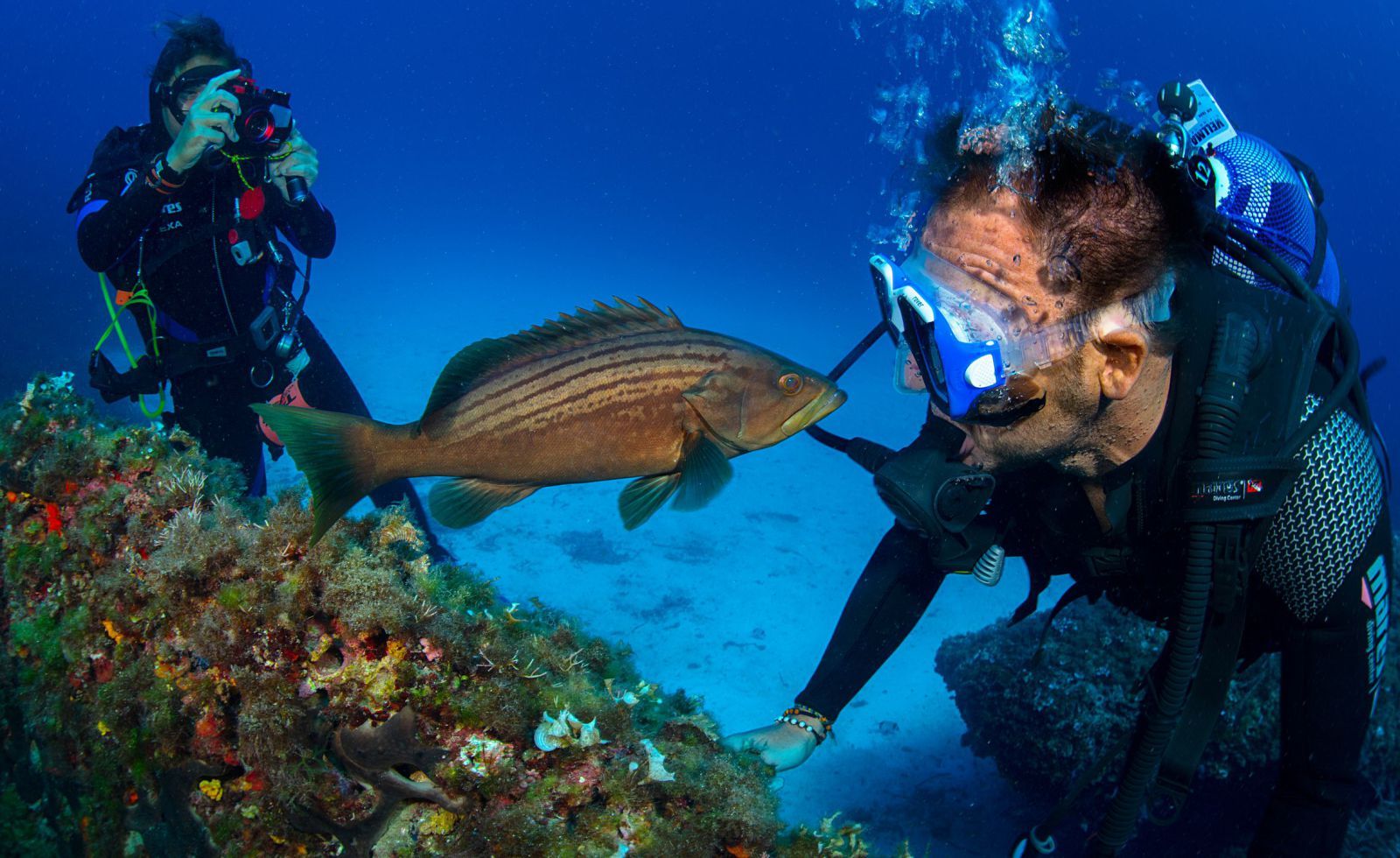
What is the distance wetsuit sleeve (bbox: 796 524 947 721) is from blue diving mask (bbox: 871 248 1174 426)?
1.22 metres

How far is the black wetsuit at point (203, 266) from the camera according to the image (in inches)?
182

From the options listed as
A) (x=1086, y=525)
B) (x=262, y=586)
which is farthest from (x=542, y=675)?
(x=1086, y=525)

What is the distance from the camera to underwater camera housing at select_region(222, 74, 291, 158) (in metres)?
4.36

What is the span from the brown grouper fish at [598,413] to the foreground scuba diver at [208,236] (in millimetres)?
2585

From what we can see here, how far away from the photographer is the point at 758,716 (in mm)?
7125

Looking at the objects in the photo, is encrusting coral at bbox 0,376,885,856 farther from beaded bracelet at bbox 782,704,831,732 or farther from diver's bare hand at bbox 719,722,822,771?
beaded bracelet at bbox 782,704,831,732

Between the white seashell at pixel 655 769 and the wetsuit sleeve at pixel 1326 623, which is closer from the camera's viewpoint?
the white seashell at pixel 655 769

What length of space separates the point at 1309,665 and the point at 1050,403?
4.66ft

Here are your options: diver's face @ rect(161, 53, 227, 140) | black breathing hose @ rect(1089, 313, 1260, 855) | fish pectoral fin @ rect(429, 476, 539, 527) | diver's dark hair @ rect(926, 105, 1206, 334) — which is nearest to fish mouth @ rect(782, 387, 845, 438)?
diver's dark hair @ rect(926, 105, 1206, 334)

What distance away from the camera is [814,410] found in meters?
2.55

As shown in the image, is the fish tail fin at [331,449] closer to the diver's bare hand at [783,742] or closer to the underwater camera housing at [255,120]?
the diver's bare hand at [783,742]

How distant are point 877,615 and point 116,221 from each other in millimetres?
5312

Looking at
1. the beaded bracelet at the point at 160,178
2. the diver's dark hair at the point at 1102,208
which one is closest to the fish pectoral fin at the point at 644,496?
the diver's dark hair at the point at 1102,208

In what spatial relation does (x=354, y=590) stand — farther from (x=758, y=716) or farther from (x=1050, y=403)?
(x=758, y=716)
